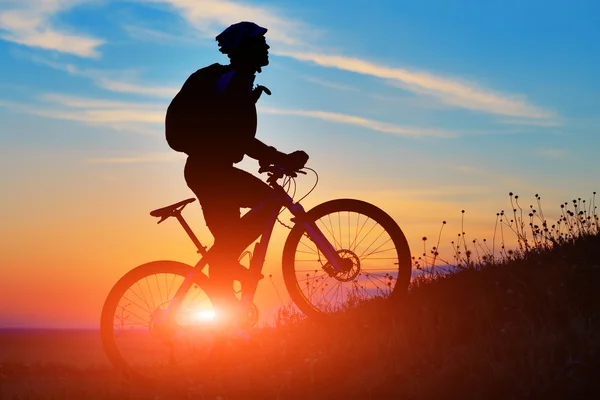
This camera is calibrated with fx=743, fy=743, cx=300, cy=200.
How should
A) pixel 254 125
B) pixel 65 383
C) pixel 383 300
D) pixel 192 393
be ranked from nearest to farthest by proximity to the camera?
pixel 192 393 < pixel 254 125 < pixel 65 383 < pixel 383 300

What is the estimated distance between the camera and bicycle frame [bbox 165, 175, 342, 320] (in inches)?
305

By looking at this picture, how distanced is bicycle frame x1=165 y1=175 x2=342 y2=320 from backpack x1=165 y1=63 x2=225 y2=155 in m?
0.78

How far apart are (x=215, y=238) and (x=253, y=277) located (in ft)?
1.88

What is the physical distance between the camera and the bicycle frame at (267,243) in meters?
7.74

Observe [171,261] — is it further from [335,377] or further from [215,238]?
[335,377]

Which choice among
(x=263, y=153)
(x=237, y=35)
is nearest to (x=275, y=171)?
(x=263, y=153)

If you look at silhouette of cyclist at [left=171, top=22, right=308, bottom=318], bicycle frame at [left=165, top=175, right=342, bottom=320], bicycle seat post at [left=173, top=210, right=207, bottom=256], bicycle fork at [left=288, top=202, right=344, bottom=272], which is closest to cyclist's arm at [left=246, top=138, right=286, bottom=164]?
silhouette of cyclist at [left=171, top=22, right=308, bottom=318]

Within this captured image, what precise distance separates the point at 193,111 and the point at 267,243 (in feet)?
5.19

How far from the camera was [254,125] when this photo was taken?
7.62m

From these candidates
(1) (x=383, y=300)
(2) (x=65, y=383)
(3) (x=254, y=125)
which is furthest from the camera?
(1) (x=383, y=300)

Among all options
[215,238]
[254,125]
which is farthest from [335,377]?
[254,125]

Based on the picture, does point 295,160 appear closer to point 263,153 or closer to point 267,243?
point 263,153

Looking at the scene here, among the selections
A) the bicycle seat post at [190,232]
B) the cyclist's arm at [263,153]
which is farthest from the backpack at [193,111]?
the bicycle seat post at [190,232]

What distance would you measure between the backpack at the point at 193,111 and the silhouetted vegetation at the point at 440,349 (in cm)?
218
